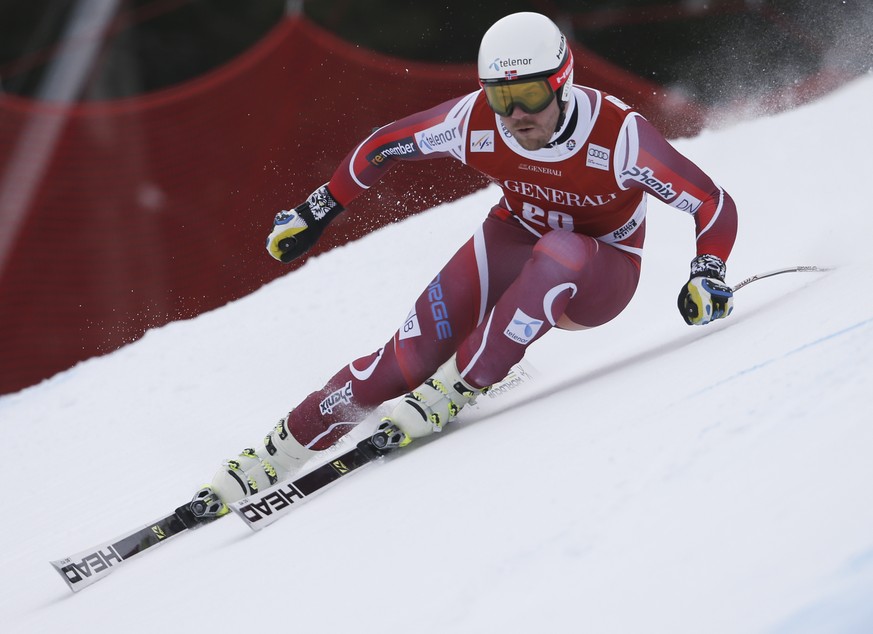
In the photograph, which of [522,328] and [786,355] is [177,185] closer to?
[522,328]

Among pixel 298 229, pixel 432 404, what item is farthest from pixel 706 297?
pixel 298 229

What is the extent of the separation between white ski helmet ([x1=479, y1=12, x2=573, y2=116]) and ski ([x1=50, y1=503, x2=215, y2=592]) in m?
1.41

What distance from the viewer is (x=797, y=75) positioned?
652 centimetres

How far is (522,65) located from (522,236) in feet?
2.04

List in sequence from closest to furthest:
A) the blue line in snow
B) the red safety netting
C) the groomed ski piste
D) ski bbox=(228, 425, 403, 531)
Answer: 1. the groomed ski piste
2. the blue line in snow
3. ski bbox=(228, 425, 403, 531)
4. the red safety netting

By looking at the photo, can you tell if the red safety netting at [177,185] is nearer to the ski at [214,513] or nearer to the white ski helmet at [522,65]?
the ski at [214,513]

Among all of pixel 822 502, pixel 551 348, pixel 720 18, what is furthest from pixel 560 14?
pixel 822 502

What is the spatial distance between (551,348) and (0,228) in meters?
2.76

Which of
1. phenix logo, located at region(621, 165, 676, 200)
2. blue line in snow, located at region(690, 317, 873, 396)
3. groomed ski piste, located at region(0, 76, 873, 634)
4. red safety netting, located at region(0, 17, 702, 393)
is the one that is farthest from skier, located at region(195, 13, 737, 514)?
red safety netting, located at region(0, 17, 702, 393)

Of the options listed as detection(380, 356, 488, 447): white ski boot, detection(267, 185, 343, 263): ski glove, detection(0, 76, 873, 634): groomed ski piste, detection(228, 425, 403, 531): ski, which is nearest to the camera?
detection(0, 76, 873, 634): groomed ski piste

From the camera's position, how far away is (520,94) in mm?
2635

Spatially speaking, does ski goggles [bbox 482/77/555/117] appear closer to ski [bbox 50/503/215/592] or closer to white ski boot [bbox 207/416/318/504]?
white ski boot [bbox 207/416/318/504]

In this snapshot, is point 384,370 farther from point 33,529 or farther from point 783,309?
point 33,529

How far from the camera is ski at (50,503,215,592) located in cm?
272
